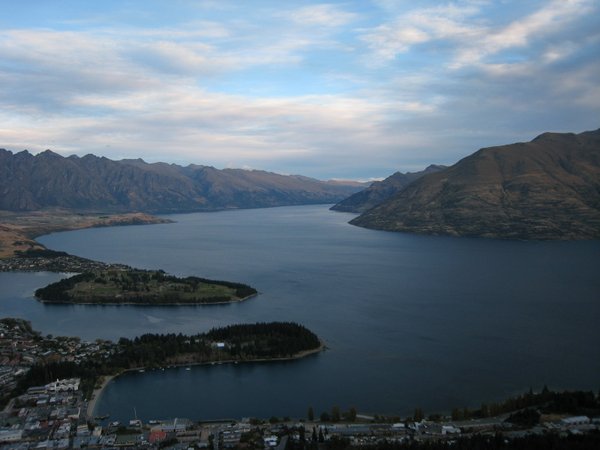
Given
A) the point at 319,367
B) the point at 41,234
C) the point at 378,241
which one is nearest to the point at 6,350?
the point at 319,367

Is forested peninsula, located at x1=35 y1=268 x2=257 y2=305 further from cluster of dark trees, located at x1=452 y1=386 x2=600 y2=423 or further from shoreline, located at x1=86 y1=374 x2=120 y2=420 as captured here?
cluster of dark trees, located at x1=452 y1=386 x2=600 y2=423

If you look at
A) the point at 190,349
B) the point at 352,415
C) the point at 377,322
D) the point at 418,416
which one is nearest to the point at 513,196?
the point at 377,322

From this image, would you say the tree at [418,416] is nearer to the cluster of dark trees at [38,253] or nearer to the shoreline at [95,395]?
the shoreline at [95,395]

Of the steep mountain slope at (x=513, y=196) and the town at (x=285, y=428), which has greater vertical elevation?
the steep mountain slope at (x=513, y=196)

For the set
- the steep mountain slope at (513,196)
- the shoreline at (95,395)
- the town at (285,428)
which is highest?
the steep mountain slope at (513,196)

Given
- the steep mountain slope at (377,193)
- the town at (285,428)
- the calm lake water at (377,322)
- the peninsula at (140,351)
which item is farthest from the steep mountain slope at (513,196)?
the town at (285,428)

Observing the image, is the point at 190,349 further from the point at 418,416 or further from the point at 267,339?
the point at 418,416
